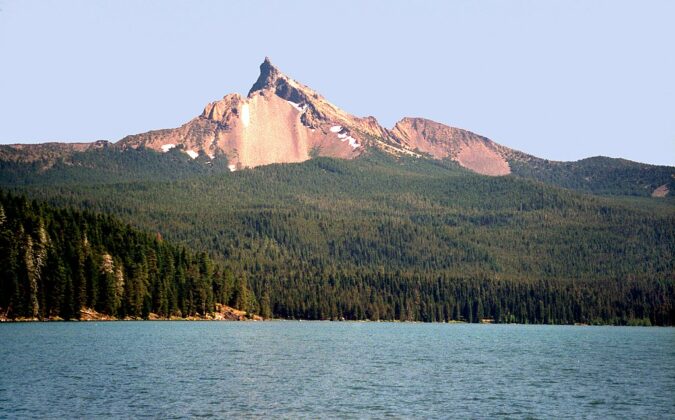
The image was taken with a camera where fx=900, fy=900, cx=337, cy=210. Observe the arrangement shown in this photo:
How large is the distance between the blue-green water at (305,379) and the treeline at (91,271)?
14.2 m

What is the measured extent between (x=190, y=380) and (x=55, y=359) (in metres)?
16.3

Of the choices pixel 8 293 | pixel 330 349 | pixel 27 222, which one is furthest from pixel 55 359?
pixel 27 222

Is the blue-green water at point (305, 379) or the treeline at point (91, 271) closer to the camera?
the blue-green water at point (305, 379)

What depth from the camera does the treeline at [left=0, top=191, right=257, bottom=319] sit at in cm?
13175

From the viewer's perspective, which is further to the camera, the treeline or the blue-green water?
the treeline

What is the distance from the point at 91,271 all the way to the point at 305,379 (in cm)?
7707

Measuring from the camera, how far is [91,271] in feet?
468

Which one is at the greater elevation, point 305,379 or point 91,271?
point 91,271

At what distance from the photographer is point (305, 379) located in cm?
7494

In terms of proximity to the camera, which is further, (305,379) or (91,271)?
(91,271)

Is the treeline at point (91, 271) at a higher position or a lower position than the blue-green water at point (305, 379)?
higher

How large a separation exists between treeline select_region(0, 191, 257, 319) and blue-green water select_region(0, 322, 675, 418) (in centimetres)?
1418

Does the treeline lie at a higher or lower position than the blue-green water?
higher

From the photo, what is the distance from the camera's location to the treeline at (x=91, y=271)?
13175 centimetres
